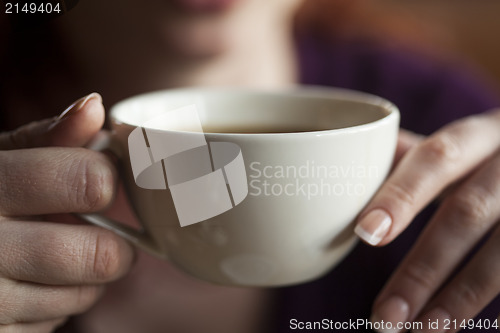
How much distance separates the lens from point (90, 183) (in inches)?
14.4

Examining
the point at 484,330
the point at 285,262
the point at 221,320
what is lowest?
the point at 221,320

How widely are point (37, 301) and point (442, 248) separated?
369mm

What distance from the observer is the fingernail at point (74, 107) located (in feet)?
1.19

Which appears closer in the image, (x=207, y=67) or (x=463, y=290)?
(x=463, y=290)

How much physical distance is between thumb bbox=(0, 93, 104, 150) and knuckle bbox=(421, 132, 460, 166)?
0.30 metres

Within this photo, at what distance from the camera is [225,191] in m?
0.33

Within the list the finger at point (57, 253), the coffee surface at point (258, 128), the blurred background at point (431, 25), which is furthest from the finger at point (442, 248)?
the blurred background at point (431, 25)

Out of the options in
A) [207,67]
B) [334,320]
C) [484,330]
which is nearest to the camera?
[484,330]

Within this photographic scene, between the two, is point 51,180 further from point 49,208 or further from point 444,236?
point 444,236

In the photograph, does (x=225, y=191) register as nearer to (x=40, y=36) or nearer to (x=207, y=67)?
(x=40, y=36)

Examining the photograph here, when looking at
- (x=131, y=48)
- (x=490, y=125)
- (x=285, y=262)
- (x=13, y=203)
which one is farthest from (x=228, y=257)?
(x=131, y=48)

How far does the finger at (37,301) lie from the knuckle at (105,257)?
3 centimetres

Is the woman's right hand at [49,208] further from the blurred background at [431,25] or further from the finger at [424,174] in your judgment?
the blurred background at [431,25]

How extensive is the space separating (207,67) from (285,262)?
480mm
